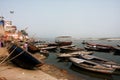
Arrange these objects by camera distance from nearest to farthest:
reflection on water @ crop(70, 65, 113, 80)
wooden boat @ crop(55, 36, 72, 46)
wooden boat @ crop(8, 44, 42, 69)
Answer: wooden boat @ crop(8, 44, 42, 69) → reflection on water @ crop(70, 65, 113, 80) → wooden boat @ crop(55, 36, 72, 46)

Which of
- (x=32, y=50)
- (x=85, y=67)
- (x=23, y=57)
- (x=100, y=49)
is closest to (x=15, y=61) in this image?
(x=23, y=57)

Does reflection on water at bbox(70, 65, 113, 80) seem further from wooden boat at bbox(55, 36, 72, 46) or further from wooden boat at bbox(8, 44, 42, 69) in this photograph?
wooden boat at bbox(55, 36, 72, 46)

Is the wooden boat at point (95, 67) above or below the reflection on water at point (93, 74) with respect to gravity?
above

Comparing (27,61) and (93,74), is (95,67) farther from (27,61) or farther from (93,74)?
(27,61)

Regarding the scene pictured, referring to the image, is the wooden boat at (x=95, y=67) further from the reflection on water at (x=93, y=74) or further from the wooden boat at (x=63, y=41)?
the wooden boat at (x=63, y=41)

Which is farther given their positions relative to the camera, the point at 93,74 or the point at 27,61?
the point at 93,74

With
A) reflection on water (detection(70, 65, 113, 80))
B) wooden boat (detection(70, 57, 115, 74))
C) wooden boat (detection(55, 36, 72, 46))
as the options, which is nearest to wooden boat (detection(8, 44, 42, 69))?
reflection on water (detection(70, 65, 113, 80))

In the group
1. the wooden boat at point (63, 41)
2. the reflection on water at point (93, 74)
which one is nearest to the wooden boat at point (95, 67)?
the reflection on water at point (93, 74)

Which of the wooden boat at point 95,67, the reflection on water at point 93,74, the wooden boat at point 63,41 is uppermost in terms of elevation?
the wooden boat at point 63,41

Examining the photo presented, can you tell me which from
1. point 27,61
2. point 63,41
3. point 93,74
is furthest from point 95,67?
point 63,41

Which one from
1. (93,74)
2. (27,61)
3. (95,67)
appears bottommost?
(93,74)

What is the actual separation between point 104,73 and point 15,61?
9974mm

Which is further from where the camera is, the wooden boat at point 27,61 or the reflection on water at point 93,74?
the reflection on water at point 93,74

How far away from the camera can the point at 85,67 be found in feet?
63.8
